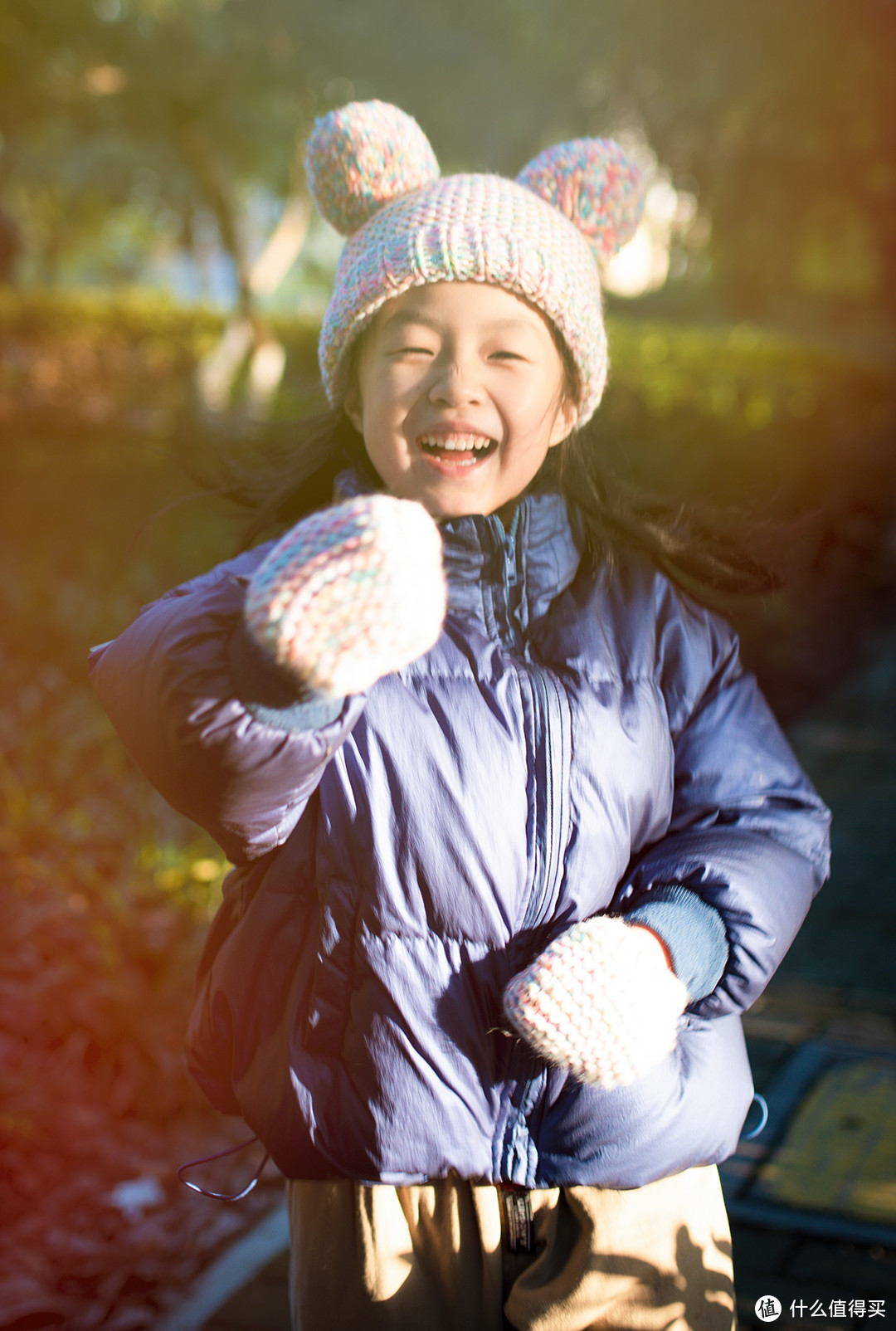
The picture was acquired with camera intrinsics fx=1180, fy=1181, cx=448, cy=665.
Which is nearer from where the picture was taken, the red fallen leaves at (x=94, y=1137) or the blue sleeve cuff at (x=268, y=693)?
the blue sleeve cuff at (x=268, y=693)

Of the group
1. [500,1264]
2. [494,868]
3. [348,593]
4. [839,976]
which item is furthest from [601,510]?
[839,976]

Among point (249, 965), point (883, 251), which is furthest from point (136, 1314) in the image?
point (883, 251)

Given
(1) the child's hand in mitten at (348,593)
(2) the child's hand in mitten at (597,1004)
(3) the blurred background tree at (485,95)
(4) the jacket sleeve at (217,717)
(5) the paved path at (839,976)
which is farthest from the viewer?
(3) the blurred background tree at (485,95)

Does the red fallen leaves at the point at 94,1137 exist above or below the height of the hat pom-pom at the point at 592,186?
below

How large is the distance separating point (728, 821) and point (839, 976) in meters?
2.62

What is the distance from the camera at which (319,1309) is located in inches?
64.4

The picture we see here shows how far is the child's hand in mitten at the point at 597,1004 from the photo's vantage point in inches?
53.9

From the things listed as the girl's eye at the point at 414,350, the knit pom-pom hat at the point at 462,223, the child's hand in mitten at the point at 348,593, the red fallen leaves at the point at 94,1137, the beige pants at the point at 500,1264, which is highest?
the knit pom-pom hat at the point at 462,223

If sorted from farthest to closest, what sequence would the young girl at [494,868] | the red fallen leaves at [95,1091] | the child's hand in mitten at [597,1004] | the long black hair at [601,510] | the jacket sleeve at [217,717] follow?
the red fallen leaves at [95,1091] → the long black hair at [601,510] → the young girl at [494,868] → the child's hand in mitten at [597,1004] → the jacket sleeve at [217,717]

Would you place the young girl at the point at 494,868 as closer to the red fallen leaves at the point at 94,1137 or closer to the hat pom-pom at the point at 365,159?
the hat pom-pom at the point at 365,159

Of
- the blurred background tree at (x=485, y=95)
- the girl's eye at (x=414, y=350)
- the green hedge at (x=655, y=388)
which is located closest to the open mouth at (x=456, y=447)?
the girl's eye at (x=414, y=350)

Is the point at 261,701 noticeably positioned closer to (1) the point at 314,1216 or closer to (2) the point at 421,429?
(2) the point at 421,429

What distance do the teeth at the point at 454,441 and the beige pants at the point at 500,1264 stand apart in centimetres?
98

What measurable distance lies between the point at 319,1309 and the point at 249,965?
1.67ft
